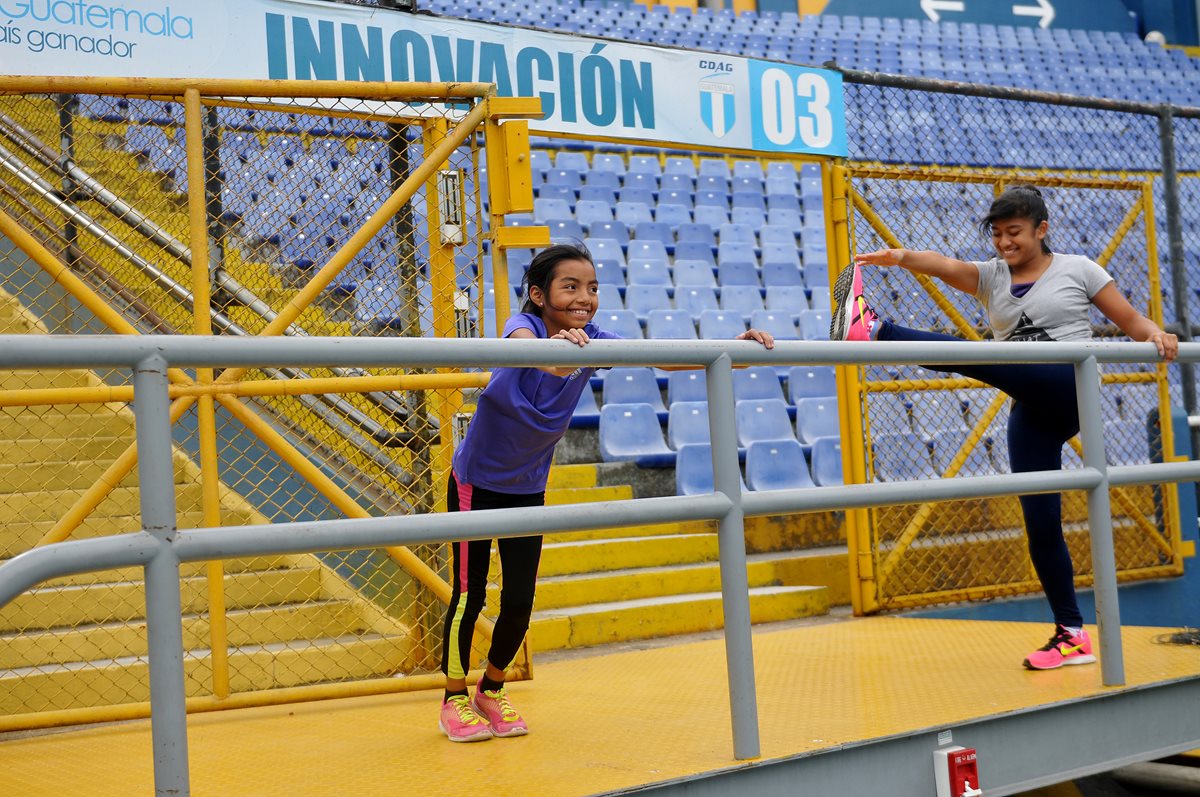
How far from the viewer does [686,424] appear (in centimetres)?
791

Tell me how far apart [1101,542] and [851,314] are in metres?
1.03

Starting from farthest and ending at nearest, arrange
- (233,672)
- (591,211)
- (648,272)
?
(591,211) < (648,272) < (233,672)

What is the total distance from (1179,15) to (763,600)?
20.4 meters

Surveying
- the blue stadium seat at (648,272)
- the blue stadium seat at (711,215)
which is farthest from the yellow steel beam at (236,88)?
the blue stadium seat at (711,215)

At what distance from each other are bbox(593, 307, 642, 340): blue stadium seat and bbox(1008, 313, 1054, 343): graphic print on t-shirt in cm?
481

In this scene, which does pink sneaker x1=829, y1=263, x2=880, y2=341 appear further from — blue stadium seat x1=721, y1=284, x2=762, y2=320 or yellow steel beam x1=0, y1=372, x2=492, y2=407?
blue stadium seat x1=721, y1=284, x2=762, y2=320

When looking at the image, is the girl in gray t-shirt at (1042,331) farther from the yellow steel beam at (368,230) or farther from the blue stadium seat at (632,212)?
the blue stadium seat at (632,212)

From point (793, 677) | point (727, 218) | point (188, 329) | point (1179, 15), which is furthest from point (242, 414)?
point (1179, 15)

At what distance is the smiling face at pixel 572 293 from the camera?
10.8 feet

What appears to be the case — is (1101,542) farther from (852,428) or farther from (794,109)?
(794,109)

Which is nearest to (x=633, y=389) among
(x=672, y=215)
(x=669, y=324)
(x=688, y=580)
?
(x=669, y=324)

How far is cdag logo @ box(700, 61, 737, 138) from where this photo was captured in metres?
6.06

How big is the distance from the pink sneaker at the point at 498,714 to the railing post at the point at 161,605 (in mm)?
1362

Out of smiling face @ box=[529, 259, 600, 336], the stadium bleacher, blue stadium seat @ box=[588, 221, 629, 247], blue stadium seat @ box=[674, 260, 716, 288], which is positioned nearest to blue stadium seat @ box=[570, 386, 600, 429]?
the stadium bleacher
